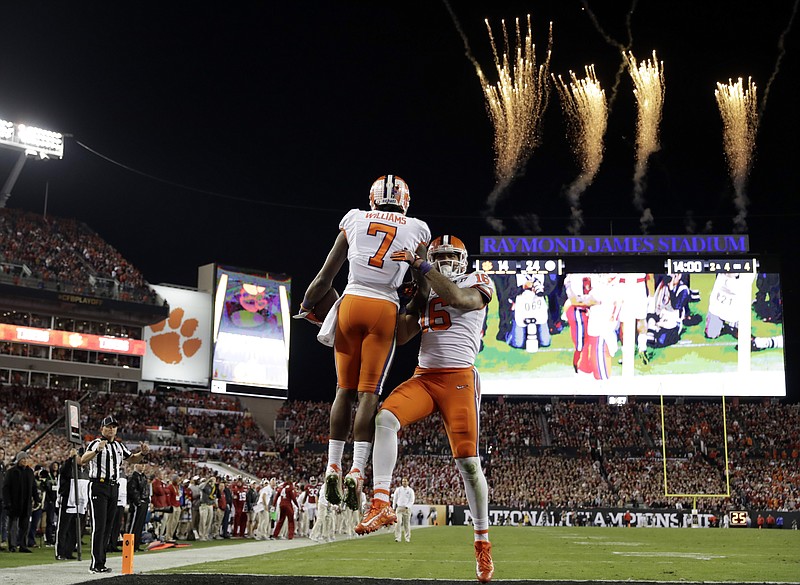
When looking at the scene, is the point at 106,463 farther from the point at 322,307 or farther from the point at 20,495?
the point at 322,307

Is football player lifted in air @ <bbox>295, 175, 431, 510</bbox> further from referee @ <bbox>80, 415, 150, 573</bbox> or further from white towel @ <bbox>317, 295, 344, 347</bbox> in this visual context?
referee @ <bbox>80, 415, 150, 573</bbox>

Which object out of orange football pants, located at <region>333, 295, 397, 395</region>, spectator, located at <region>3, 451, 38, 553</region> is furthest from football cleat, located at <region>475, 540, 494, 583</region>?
spectator, located at <region>3, 451, 38, 553</region>

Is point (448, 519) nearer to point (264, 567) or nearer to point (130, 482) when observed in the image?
point (130, 482)

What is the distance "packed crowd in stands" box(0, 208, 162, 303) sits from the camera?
171ft

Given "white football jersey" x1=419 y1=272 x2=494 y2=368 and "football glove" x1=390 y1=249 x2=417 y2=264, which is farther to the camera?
"white football jersey" x1=419 y1=272 x2=494 y2=368

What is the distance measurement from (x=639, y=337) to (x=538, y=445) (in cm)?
943

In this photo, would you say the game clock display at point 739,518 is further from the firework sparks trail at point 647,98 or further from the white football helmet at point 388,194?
the white football helmet at point 388,194

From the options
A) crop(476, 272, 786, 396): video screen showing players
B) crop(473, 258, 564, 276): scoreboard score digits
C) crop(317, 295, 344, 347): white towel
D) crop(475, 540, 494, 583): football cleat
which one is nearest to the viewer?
crop(317, 295, 344, 347): white towel

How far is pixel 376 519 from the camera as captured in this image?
817 cm

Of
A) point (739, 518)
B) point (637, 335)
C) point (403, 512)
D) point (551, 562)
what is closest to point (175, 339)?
point (637, 335)

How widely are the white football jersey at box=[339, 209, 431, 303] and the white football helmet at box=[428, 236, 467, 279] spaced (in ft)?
2.16

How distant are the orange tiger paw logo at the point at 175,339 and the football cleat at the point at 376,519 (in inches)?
2122

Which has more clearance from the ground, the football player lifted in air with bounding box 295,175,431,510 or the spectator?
the football player lifted in air with bounding box 295,175,431,510

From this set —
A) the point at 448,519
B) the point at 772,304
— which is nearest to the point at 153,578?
the point at 448,519
